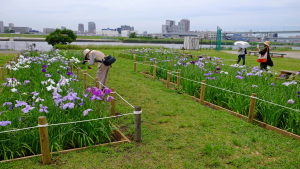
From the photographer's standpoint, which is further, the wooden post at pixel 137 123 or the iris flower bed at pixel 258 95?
the iris flower bed at pixel 258 95

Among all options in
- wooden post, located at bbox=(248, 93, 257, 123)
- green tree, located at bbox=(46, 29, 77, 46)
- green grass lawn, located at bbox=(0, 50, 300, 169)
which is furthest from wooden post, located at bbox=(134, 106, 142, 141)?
green tree, located at bbox=(46, 29, 77, 46)

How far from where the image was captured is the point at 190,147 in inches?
135

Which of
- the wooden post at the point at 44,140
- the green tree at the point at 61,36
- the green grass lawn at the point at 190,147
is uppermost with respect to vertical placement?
the green tree at the point at 61,36

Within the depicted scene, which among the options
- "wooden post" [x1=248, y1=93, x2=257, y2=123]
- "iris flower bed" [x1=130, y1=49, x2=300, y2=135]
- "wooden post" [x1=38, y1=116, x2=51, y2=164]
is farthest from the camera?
"wooden post" [x1=248, y1=93, x2=257, y2=123]

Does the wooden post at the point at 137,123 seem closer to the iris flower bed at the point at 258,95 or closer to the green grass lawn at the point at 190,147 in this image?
the green grass lawn at the point at 190,147

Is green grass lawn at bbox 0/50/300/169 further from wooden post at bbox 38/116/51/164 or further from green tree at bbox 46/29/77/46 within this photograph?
green tree at bbox 46/29/77/46

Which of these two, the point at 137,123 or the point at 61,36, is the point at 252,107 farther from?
the point at 61,36

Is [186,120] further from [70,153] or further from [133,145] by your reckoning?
[70,153]

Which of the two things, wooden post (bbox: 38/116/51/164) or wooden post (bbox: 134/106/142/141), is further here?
wooden post (bbox: 134/106/142/141)

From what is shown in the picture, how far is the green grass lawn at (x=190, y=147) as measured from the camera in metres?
2.95

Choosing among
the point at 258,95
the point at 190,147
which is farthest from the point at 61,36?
the point at 190,147

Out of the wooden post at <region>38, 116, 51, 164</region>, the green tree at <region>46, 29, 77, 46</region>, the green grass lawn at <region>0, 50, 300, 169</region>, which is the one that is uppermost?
the green tree at <region>46, 29, 77, 46</region>

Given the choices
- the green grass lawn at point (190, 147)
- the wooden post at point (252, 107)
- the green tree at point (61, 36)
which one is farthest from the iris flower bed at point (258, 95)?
the green tree at point (61, 36)

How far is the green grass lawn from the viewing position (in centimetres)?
295
